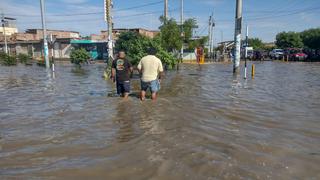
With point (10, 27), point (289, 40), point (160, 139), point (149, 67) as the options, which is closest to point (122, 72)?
point (149, 67)

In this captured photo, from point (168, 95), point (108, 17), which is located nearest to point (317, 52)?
point (108, 17)

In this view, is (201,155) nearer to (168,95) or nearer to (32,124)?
(32,124)

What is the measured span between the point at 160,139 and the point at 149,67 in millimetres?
4179

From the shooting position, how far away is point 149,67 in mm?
10070

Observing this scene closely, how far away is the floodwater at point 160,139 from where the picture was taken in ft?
15.4

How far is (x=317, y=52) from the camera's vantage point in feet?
153

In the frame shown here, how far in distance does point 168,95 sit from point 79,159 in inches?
275

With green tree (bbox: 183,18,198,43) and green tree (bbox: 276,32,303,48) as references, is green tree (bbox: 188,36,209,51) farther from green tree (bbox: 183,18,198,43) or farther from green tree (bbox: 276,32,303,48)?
green tree (bbox: 276,32,303,48)

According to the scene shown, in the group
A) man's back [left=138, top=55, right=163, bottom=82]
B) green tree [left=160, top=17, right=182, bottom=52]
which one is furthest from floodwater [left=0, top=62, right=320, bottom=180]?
green tree [left=160, top=17, right=182, bottom=52]

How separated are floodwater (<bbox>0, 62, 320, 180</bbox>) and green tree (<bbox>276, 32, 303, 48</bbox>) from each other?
6545cm

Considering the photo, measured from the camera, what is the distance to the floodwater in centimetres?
468

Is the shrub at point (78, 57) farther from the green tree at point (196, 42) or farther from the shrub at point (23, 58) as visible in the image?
the green tree at point (196, 42)

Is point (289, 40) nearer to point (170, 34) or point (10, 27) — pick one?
point (170, 34)

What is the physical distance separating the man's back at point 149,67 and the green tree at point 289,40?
6607 cm
